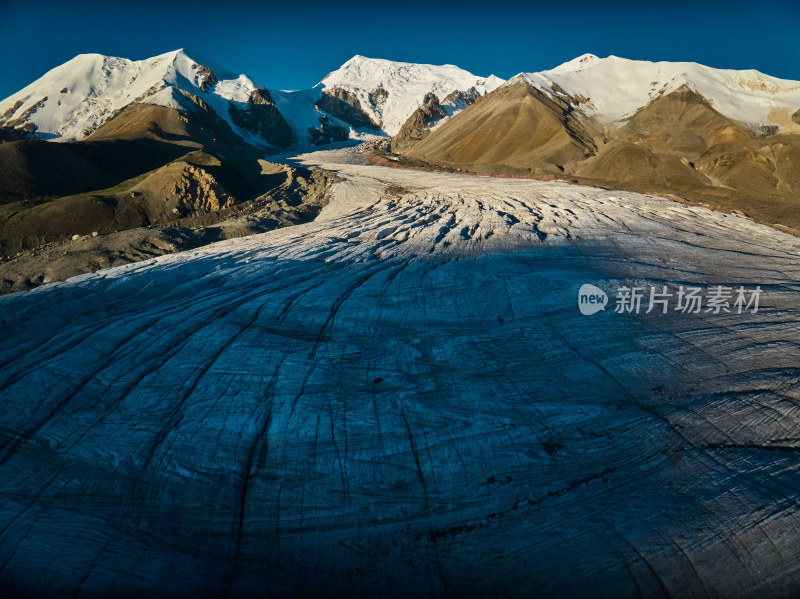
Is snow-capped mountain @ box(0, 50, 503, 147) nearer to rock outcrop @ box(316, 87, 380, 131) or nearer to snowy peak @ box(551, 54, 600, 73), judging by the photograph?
rock outcrop @ box(316, 87, 380, 131)

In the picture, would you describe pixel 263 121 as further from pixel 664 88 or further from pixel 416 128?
pixel 664 88

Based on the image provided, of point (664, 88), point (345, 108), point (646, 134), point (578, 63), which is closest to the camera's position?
point (646, 134)

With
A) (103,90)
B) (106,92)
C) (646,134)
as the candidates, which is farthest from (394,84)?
(646,134)

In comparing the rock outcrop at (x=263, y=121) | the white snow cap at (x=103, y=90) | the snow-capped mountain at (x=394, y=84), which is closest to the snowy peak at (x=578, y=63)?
the snow-capped mountain at (x=394, y=84)

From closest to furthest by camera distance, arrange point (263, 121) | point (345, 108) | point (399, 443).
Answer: point (399, 443), point (263, 121), point (345, 108)

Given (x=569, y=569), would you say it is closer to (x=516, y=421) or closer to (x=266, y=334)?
(x=516, y=421)

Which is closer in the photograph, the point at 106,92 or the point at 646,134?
the point at 646,134

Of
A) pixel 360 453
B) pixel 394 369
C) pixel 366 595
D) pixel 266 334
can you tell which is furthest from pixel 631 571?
pixel 266 334

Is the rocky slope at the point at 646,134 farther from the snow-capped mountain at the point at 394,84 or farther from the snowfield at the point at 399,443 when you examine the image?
the snow-capped mountain at the point at 394,84
